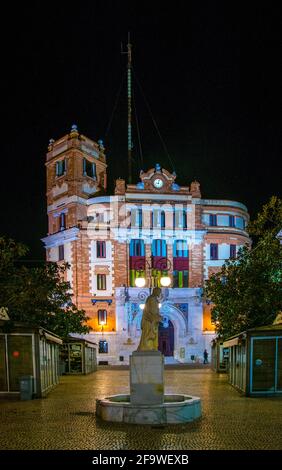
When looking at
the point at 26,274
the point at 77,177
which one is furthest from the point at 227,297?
the point at 77,177

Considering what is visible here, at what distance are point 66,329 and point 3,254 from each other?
822cm

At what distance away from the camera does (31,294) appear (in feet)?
101

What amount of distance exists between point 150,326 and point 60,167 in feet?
153

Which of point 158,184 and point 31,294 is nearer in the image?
point 31,294

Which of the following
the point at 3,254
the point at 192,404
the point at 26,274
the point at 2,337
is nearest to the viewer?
the point at 192,404

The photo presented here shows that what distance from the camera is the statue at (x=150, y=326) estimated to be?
14383 mm

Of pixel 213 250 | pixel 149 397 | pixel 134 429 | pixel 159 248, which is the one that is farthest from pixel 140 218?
pixel 134 429

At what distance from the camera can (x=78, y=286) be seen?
175 ft

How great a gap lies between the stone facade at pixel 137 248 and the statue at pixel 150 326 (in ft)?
122

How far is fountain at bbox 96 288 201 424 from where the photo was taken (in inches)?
513

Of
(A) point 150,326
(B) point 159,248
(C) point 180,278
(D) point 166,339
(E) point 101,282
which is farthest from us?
(B) point 159,248

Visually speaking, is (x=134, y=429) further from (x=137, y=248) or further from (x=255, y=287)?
(x=137, y=248)

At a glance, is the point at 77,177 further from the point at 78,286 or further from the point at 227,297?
the point at 227,297

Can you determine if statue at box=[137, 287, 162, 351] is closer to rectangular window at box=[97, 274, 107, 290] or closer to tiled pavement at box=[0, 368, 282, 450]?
tiled pavement at box=[0, 368, 282, 450]
